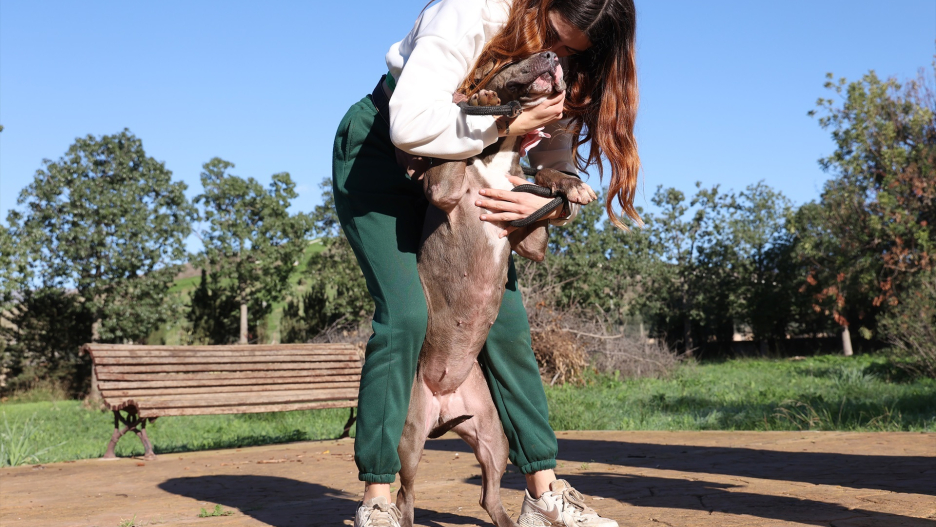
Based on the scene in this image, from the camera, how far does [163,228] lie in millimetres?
24062

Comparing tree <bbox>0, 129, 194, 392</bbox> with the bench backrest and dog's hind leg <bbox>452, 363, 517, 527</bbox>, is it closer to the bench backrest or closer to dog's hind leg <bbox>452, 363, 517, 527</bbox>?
the bench backrest

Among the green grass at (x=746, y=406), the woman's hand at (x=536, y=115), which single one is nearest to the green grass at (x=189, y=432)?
the green grass at (x=746, y=406)

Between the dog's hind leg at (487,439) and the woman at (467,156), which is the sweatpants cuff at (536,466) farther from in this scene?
the dog's hind leg at (487,439)

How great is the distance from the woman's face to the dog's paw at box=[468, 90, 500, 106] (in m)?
0.44

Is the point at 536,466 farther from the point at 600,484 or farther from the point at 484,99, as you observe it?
the point at 484,99

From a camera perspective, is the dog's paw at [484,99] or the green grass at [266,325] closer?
the dog's paw at [484,99]

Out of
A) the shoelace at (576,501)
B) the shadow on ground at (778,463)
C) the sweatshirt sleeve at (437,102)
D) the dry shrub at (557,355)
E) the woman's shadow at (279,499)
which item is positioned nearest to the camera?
the sweatshirt sleeve at (437,102)

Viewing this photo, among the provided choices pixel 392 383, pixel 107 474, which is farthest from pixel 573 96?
pixel 107 474

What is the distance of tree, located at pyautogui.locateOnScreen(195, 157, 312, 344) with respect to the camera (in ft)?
83.5

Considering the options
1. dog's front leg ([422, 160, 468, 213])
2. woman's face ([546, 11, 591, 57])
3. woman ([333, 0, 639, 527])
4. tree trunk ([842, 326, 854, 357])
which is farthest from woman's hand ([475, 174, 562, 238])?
tree trunk ([842, 326, 854, 357])

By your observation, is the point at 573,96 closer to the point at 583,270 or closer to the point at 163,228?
the point at 163,228

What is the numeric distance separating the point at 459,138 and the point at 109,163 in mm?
25158

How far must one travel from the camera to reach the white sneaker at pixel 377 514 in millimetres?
2213

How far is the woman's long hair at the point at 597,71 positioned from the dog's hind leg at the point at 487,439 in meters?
0.77
